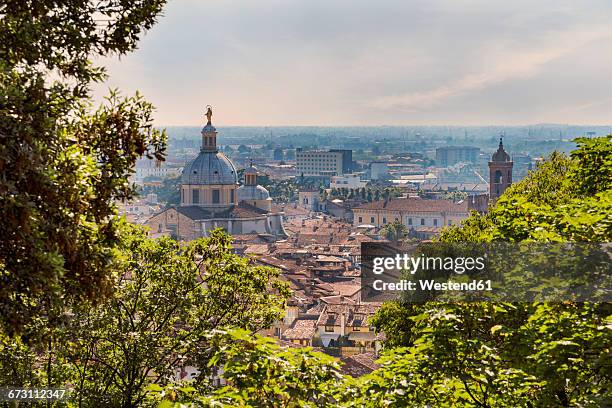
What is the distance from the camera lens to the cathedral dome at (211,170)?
7750cm

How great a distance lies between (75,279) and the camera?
4.82 meters

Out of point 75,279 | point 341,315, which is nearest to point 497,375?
point 75,279

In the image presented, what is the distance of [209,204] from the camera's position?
78375 millimetres

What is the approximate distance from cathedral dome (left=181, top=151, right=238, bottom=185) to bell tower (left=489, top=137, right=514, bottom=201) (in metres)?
21.4

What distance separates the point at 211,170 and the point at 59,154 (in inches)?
2887

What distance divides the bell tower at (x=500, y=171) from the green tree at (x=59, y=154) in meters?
72.2

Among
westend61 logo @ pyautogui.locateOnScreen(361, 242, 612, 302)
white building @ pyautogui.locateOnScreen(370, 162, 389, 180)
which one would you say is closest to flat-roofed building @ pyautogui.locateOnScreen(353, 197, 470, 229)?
white building @ pyautogui.locateOnScreen(370, 162, 389, 180)

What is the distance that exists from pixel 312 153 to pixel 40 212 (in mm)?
176961

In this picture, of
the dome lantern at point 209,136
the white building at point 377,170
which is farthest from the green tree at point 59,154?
the white building at point 377,170

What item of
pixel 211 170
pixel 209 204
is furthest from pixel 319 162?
pixel 211 170

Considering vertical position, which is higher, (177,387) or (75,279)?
(75,279)

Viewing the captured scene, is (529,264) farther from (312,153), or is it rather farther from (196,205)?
(312,153)

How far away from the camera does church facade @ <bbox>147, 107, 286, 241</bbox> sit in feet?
251

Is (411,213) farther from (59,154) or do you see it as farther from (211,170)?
(59,154)
